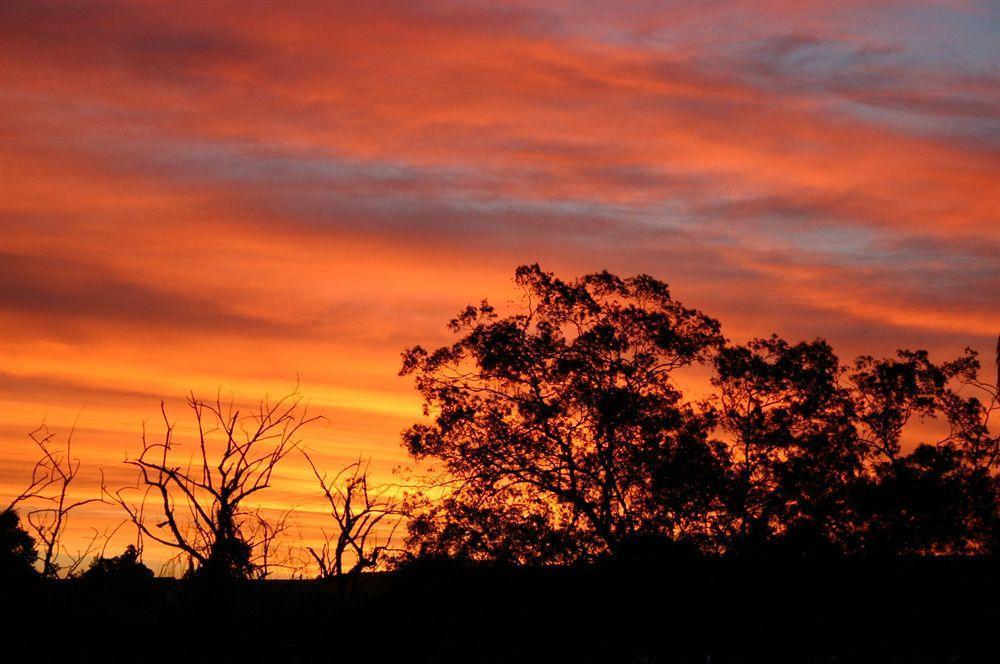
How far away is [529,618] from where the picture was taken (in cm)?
3002

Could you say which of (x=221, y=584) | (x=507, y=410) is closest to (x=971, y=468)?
(x=507, y=410)

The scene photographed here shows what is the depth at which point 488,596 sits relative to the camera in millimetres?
30641

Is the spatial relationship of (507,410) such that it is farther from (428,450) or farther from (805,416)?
(805,416)

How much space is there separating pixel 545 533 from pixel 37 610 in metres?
13.2

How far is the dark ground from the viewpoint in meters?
28.2

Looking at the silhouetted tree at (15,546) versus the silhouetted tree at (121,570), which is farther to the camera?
the silhouetted tree at (15,546)

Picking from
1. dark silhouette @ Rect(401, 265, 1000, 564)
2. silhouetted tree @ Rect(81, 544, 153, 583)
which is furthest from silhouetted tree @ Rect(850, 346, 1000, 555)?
silhouetted tree @ Rect(81, 544, 153, 583)

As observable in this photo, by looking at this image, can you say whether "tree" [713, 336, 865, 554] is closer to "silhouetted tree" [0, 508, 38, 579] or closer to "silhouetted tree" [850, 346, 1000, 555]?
"silhouetted tree" [850, 346, 1000, 555]

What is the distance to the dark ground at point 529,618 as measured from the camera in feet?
92.6

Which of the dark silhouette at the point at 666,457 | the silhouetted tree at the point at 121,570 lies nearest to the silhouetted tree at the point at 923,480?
the dark silhouette at the point at 666,457

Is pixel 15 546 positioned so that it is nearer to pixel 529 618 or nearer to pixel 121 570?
pixel 121 570

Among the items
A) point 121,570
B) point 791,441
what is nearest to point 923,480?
point 791,441

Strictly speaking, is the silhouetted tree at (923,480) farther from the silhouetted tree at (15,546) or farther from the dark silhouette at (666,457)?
the silhouetted tree at (15,546)

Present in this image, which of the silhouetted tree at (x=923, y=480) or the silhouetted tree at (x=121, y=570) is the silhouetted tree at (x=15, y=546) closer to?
the silhouetted tree at (x=121, y=570)
